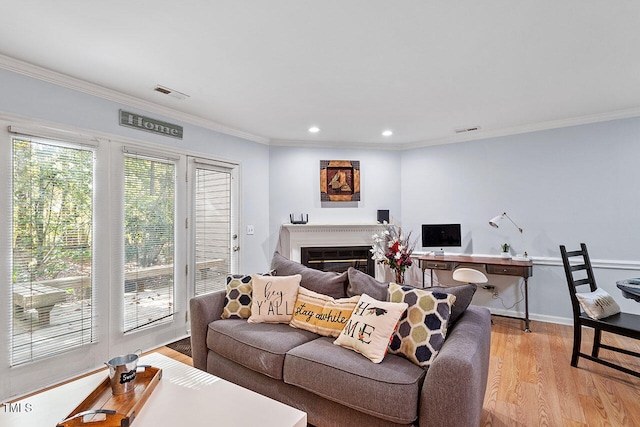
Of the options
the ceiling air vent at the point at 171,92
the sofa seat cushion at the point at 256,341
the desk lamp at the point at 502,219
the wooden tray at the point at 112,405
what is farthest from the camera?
the desk lamp at the point at 502,219

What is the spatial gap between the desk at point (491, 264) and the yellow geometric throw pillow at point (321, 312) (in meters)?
2.22

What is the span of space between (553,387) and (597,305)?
2.53 feet

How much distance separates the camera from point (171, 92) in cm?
299

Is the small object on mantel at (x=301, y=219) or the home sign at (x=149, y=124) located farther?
the small object on mantel at (x=301, y=219)

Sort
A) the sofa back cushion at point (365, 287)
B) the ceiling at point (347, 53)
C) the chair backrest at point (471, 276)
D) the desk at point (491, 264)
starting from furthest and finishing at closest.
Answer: the desk at point (491, 264), the chair backrest at point (471, 276), the sofa back cushion at point (365, 287), the ceiling at point (347, 53)

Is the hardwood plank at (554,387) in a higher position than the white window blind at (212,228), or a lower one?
lower

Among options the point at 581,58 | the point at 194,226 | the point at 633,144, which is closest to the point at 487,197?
the point at 633,144

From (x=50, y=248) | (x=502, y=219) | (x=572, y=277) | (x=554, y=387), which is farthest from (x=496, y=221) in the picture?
(x=50, y=248)

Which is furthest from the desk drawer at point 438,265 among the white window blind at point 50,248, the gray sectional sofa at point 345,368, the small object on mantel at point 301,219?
the white window blind at point 50,248

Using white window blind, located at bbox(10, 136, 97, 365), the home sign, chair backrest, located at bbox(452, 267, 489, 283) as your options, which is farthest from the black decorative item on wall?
white window blind, located at bbox(10, 136, 97, 365)

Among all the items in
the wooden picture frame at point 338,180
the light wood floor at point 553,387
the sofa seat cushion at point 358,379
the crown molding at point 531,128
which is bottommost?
the light wood floor at point 553,387

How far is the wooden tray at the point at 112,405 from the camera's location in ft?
4.15

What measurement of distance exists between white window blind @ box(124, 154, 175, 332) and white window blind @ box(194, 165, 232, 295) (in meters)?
0.34

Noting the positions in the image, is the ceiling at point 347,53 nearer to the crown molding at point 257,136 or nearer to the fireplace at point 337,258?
the crown molding at point 257,136
